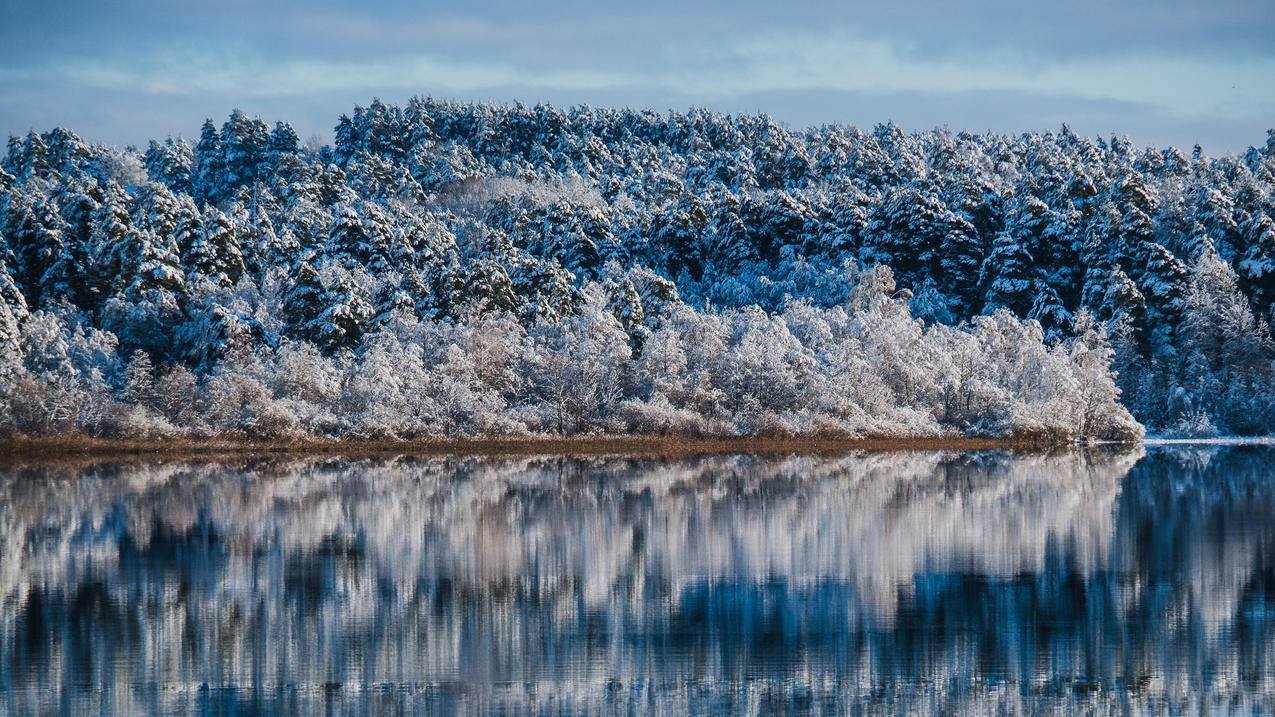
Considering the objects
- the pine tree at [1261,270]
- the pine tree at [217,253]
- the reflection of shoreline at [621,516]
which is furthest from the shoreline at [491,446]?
the pine tree at [1261,270]

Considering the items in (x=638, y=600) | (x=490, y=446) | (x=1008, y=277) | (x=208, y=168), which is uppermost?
(x=208, y=168)

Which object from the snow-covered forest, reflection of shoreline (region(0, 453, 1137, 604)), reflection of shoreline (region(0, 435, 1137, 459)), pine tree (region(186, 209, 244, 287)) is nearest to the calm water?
reflection of shoreline (region(0, 453, 1137, 604))

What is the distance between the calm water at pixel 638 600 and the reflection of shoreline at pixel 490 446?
51.1 ft

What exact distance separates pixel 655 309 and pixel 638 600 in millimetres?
52969

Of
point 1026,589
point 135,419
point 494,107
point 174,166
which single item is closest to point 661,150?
point 494,107

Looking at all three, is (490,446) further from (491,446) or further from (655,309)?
(655,309)

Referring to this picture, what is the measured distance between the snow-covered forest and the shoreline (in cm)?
65

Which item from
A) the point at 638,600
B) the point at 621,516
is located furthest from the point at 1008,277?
the point at 638,600

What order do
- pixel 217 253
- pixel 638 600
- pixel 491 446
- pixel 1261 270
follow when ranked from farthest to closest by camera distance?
pixel 1261 270 < pixel 217 253 < pixel 491 446 < pixel 638 600

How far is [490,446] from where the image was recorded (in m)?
55.0

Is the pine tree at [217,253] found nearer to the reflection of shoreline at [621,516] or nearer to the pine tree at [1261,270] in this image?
the reflection of shoreline at [621,516]

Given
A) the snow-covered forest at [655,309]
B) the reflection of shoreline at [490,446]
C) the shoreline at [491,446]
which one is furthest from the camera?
the snow-covered forest at [655,309]

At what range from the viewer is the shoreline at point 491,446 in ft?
165

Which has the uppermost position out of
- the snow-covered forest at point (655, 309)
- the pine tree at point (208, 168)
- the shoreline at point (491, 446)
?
the pine tree at point (208, 168)
